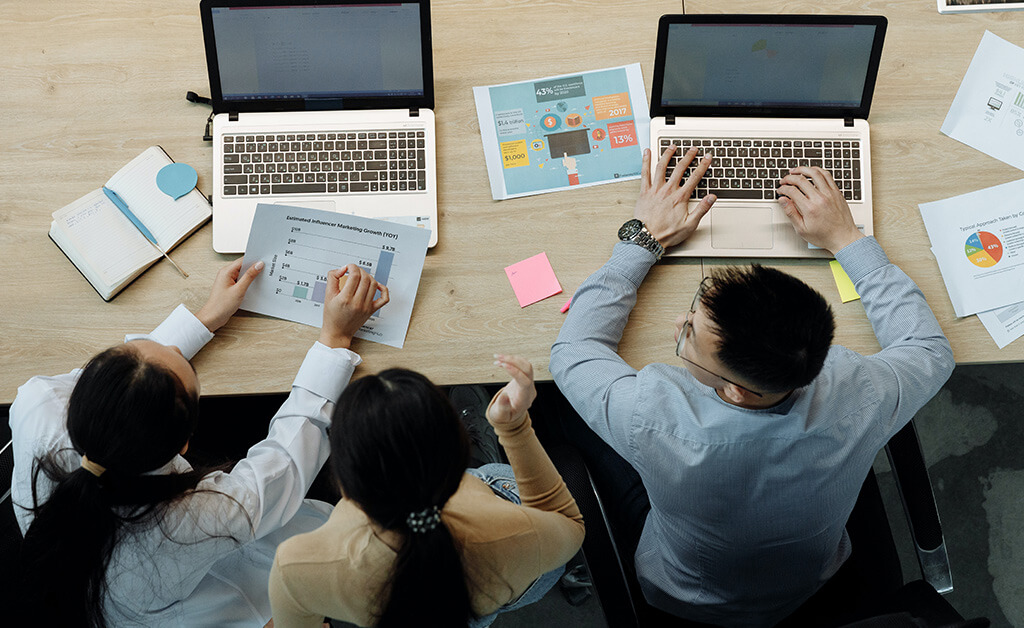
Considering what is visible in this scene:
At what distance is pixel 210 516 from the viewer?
1.18m

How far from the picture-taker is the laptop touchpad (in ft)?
4.69

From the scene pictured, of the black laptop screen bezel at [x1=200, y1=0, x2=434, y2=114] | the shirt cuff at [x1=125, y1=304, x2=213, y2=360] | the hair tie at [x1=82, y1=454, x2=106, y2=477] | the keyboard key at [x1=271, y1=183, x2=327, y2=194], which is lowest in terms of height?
the hair tie at [x1=82, y1=454, x2=106, y2=477]

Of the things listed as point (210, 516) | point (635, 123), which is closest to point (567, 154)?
point (635, 123)

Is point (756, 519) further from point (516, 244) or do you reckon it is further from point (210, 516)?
point (210, 516)

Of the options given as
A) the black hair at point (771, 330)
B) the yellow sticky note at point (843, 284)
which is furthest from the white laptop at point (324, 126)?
the yellow sticky note at point (843, 284)

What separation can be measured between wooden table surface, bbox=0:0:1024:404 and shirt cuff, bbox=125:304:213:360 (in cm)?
4

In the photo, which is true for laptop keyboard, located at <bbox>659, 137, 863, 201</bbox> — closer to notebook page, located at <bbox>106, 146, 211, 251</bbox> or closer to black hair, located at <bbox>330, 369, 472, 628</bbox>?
black hair, located at <bbox>330, 369, 472, 628</bbox>

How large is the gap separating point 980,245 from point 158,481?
1.43m

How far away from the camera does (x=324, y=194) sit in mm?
1449

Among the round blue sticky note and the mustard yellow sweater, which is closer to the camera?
the mustard yellow sweater

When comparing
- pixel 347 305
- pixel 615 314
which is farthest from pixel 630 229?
pixel 347 305

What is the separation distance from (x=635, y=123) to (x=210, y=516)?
3.28 ft

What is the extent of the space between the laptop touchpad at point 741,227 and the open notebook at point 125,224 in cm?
92

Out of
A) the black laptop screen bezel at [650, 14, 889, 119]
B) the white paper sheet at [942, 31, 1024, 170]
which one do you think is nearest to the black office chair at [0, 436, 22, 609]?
the black laptop screen bezel at [650, 14, 889, 119]
